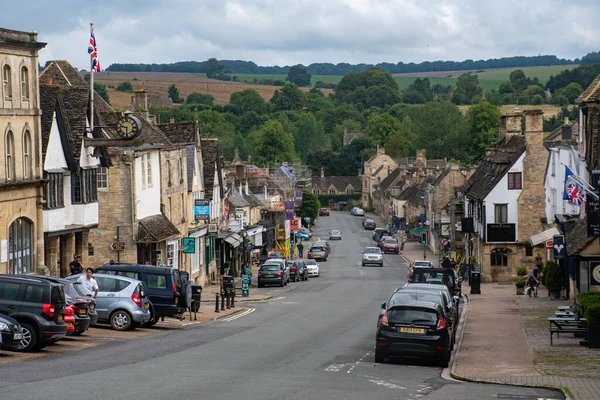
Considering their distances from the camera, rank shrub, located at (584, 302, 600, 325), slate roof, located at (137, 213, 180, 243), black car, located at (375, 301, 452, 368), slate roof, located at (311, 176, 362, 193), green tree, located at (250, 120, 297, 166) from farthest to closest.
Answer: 1. slate roof, located at (311, 176, 362, 193)
2. green tree, located at (250, 120, 297, 166)
3. slate roof, located at (137, 213, 180, 243)
4. shrub, located at (584, 302, 600, 325)
5. black car, located at (375, 301, 452, 368)

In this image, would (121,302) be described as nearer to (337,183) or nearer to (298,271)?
(298,271)

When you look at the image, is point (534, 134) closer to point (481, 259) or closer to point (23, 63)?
point (481, 259)

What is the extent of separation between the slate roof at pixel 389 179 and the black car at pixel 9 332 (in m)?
139

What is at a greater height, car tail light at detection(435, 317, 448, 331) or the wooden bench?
car tail light at detection(435, 317, 448, 331)

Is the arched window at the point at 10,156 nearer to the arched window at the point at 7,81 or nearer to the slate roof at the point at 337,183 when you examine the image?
the arched window at the point at 7,81

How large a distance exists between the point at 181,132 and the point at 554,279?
84.3ft

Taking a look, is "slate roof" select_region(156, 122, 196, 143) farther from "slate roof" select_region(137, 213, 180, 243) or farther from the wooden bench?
the wooden bench

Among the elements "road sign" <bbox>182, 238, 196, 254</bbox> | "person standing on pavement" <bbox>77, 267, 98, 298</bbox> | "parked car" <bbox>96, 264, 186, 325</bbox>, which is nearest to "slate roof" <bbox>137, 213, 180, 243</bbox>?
"road sign" <bbox>182, 238, 196, 254</bbox>

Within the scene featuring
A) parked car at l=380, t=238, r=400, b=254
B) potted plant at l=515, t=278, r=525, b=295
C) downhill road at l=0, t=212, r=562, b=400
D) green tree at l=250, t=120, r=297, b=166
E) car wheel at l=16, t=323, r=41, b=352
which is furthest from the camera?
green tree at l=250, t=120, r=297, b=166

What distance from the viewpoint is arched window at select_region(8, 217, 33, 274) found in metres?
35.8

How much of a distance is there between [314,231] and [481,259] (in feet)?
236

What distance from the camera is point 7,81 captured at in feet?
118

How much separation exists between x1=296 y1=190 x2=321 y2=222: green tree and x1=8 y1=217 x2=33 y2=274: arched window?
108656 mm

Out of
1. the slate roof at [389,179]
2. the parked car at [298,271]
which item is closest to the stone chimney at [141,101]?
the parked car at [298,271]
